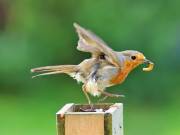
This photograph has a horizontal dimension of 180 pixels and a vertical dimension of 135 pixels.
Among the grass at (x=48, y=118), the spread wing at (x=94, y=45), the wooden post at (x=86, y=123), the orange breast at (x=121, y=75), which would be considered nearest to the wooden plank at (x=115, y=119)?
the wooden post at (x=86, y=123)

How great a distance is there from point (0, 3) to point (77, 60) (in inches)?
91.1

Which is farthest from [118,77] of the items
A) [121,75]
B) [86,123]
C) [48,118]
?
[48,118]

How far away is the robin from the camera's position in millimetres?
3760

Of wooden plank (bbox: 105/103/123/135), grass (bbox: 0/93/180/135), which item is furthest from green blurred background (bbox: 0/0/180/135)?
wooden plank (bbox: 105/103/123/135)

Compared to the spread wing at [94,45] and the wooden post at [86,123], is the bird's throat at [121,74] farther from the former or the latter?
the wooden post at [86,123]

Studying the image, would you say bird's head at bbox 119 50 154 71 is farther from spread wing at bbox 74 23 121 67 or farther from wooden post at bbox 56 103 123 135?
wooden post at bbox 56 103 123 135

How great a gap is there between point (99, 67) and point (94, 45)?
19cm

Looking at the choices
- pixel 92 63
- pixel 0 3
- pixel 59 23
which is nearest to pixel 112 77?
pixel 92 63

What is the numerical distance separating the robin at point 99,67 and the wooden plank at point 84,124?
1.23 ft

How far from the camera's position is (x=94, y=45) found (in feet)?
12.2

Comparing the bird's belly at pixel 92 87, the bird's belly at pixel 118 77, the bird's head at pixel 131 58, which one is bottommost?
the bird's belly at pixel 92 87

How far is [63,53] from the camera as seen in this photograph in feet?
36.2

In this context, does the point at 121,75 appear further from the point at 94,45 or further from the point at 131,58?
the point at 94,45

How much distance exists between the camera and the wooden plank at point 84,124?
131 inches
